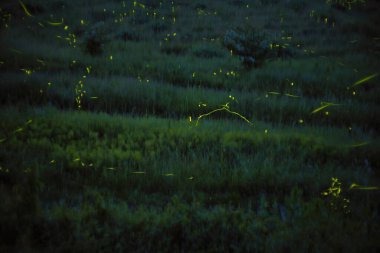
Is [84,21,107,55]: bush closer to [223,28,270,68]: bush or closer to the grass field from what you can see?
the grass field

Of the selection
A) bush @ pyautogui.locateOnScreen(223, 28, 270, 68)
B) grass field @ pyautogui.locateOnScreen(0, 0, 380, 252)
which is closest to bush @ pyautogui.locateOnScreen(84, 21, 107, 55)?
grass field @ pyautogui.locateOnScreen(0, 0, 380, 252)

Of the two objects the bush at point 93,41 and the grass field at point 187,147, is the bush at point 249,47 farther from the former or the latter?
the bush at point 93,41

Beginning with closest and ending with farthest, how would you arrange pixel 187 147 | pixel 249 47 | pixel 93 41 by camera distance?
pixel 187 147 → pixel 249 47 → pixel 93 41

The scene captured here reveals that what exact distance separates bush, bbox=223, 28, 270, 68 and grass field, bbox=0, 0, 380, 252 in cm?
9

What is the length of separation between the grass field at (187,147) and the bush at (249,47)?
91mm

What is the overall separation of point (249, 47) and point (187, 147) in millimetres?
5205

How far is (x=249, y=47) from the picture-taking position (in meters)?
9.02

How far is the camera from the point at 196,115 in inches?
246

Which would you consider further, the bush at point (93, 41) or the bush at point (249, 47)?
the bush at point (93, 41)

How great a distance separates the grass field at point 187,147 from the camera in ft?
9.95

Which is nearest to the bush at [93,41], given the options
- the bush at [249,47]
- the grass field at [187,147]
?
the grass field at [187,147]

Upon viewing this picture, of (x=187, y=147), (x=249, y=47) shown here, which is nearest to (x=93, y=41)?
(x=249, y=47)

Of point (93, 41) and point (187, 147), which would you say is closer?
point (187, 147)

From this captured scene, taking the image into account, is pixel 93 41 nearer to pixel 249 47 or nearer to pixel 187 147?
pixel 249 47
